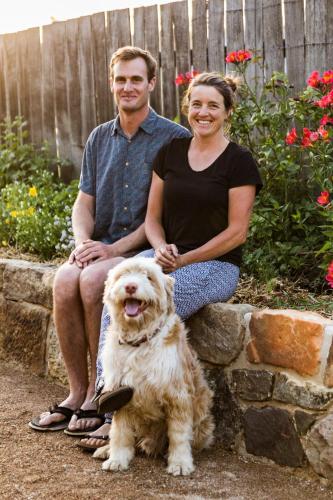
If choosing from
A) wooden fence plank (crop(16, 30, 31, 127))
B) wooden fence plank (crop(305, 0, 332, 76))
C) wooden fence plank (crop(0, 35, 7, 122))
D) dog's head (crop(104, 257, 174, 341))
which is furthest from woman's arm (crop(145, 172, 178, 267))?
wooden fence plank (crop(0, 35, 7, 122))

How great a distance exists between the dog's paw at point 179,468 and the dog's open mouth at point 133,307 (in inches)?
31.0

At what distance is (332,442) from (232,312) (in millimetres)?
871

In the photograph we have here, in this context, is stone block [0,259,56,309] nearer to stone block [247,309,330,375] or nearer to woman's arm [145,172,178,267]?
woman's arm [145,172,178,267]

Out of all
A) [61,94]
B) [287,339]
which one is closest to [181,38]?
[61,94]

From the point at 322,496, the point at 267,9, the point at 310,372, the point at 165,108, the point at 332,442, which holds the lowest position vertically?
the point at 322,496

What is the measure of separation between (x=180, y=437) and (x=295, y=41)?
321 cm

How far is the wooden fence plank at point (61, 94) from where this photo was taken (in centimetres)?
718

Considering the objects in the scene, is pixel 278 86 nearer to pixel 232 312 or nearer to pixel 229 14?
pixel 229 14

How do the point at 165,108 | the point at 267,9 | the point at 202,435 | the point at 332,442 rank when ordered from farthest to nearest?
the point at 165,108
the point at 267,9
the point at 202,435
the point at 332,442

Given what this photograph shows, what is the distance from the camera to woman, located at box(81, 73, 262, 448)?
4016 millimetres

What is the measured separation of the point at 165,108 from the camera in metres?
6.36

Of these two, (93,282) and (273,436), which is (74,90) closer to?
(93,282)

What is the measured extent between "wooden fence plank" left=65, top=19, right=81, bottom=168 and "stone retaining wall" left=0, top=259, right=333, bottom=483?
3.43 m

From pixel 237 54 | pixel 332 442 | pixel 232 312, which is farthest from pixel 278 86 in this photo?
pixel 332 442
